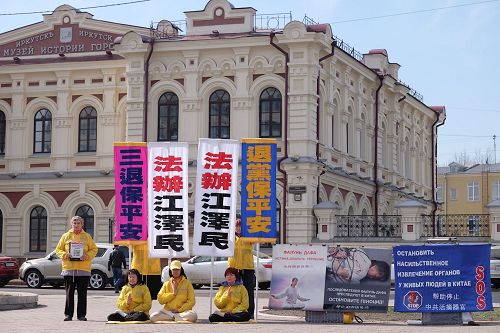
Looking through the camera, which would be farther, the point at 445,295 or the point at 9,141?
the point at 9,141

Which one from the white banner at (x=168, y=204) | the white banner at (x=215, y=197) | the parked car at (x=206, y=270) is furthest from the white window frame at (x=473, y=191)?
the white banner at (x=168, y=204)

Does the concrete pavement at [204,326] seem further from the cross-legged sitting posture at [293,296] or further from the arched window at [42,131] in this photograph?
the arched window at [42,131]

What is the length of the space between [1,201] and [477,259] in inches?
1081

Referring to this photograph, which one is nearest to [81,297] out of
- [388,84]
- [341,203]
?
[341,203]

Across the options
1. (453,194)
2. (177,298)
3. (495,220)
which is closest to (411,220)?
(495,220)

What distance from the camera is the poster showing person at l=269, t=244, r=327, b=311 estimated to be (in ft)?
61.3

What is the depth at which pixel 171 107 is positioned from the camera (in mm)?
39781

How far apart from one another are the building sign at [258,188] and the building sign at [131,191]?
1.89 meters

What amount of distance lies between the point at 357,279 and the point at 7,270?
60.4 ft

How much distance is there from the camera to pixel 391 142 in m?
47.9

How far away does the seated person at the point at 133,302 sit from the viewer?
1812 cm

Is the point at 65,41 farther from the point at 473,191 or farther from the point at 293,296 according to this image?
the point at 473,191

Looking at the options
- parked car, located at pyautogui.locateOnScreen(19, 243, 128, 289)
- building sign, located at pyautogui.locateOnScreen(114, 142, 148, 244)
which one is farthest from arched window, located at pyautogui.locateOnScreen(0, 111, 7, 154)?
building sign, located at pyautogui.locateOnScreen(114, 142, 148, 244)

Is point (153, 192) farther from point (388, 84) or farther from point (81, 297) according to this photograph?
point (388, 84)
